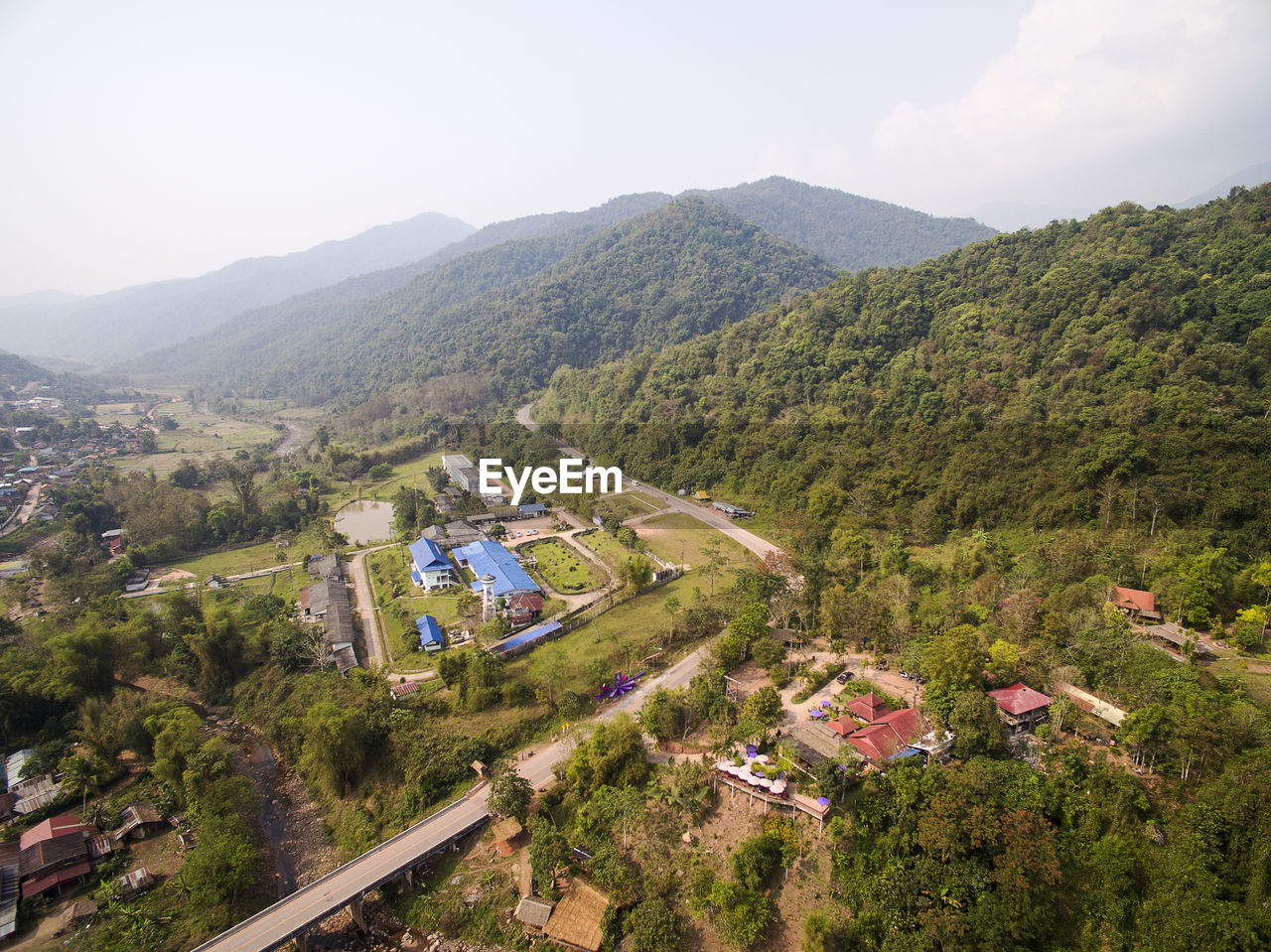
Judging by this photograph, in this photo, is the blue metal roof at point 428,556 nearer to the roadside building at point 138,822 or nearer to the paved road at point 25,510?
A: the roadside building at point 138,822

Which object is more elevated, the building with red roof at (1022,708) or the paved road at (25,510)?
the paved road at (25,510)

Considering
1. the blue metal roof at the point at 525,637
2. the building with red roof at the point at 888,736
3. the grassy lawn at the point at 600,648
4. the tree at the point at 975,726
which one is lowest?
the grassy lawn at the point at 600,648

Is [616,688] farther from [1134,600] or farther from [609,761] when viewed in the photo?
[1134,600]

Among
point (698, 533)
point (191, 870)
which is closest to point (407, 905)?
point (191, 870)

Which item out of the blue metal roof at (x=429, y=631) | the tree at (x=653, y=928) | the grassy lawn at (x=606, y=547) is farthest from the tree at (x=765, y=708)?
the blue metal roof at (x=429, y=631)

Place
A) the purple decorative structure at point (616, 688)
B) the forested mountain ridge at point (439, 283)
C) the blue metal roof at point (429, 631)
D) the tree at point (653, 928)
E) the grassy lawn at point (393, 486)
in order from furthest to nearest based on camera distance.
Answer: the forested mountain ridge at point (439, 283)
the grassy lawn at point (393, 486)
the blue metal roof at point (429, 631)
the purple decorative structure at point (616, 688)
the tree at point (653, 928)

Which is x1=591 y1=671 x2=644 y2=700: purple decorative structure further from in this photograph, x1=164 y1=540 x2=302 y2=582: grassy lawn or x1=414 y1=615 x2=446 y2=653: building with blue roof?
x1=164 y1=540 x2=302 y2=582: grassy lawn
